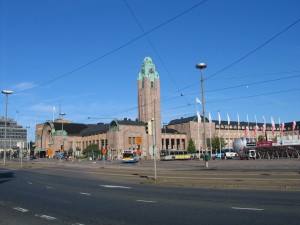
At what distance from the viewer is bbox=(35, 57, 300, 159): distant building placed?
117 meters

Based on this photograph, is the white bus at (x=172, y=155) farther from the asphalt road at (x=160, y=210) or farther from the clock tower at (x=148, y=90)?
the asphalt road at (x=160, y=210)

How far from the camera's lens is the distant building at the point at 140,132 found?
117438 millimetres

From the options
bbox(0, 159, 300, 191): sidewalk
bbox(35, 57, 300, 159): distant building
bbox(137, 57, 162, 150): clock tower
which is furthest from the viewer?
bbox(137, 57, 162, 150): clock tower

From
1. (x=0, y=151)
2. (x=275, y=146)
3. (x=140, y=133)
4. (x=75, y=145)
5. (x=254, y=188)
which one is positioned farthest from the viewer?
(x=0, y=151)

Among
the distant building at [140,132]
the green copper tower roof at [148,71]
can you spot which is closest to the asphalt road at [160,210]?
the distant building at [140,132]

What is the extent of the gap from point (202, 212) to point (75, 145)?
446 feet

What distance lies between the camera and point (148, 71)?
4877 inches

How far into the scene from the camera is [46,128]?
147m

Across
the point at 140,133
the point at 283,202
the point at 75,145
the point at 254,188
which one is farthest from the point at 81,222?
the point at 75,145

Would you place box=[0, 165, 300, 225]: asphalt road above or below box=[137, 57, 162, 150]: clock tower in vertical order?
below

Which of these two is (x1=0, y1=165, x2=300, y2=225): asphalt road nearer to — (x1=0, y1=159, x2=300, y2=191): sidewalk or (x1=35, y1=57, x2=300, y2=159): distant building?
(x1=0, y1=159, x2=300, y2=191): sidewalk

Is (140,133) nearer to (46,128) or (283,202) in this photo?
(46,128)

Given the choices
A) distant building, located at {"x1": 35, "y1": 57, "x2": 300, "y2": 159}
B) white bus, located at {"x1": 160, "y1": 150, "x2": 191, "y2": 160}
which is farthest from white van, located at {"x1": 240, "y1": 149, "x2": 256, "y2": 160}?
distant building, located at {"x1": 35, "y1": 57, "x2": 300, "y2": 159}

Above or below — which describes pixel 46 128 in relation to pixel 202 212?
above
